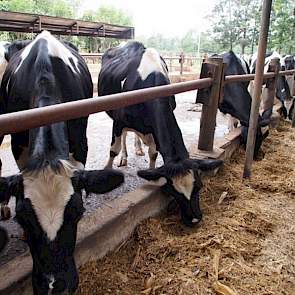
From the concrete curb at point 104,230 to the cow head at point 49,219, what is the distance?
0.48 ft

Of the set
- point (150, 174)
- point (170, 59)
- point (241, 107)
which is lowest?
point (170, 59)

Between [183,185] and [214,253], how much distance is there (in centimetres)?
64

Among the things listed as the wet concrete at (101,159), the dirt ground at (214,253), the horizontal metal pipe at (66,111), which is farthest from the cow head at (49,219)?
the wet concrete at (101,159)

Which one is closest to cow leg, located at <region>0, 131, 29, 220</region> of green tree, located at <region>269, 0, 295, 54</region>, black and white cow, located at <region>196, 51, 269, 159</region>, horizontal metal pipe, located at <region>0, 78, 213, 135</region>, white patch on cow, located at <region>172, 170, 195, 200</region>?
horizontal metal pipe, located at <region>0, 78, 213, 135</region>

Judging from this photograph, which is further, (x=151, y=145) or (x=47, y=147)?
(x=151, y=145)

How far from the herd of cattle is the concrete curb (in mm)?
131

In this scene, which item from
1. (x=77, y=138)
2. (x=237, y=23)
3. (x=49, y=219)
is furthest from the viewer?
(x=237, y=23)

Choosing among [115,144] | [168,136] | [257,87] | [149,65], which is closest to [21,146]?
[168,136]

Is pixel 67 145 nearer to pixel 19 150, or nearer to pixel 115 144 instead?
pixel 19 150

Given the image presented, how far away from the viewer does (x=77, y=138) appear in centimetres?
321

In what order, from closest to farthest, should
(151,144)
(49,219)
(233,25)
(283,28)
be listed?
(49,219) → (151,144) → (283,28) → (233,25)

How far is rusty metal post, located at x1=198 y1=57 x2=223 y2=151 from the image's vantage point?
3.91m

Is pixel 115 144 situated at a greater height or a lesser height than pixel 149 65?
lesser

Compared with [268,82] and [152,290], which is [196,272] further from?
[268,82]
